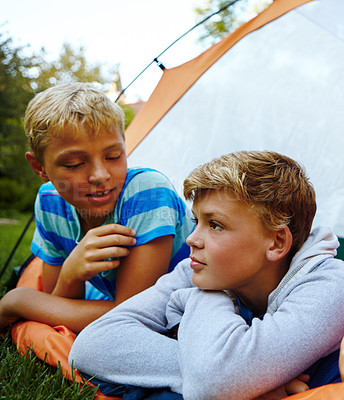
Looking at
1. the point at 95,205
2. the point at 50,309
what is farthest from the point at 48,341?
the point at 95,205

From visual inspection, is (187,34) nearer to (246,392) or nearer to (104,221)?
(104,221)

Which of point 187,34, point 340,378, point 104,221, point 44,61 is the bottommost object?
point 340,378

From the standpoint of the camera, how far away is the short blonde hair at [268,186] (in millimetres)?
971

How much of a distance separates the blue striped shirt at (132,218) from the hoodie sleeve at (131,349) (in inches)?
11.0

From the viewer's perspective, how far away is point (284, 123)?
1935mm

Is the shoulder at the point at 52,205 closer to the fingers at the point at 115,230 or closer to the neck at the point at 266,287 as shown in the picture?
the fingers at the point at 115,230

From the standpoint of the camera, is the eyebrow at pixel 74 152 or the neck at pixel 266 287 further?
the eyebrow at pixel 74 152

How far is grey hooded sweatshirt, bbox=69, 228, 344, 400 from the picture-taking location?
789 mm

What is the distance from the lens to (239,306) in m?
1.07

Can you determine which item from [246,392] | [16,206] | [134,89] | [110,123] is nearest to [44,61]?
[16,206]

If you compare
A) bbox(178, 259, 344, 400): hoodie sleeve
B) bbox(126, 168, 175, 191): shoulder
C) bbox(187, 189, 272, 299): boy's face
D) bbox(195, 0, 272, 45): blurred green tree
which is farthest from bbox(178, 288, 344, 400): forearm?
bbox(195, 0, 272, 45): blurred green tree

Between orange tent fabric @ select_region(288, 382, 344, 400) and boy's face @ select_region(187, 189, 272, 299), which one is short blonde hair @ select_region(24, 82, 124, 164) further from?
orange tent fabric @ select_region(288, 382, 344, 400)

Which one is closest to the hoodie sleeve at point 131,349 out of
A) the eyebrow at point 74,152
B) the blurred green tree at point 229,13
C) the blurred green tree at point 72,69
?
the eyebrow at point 74,152

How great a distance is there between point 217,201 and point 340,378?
1.48 ft
